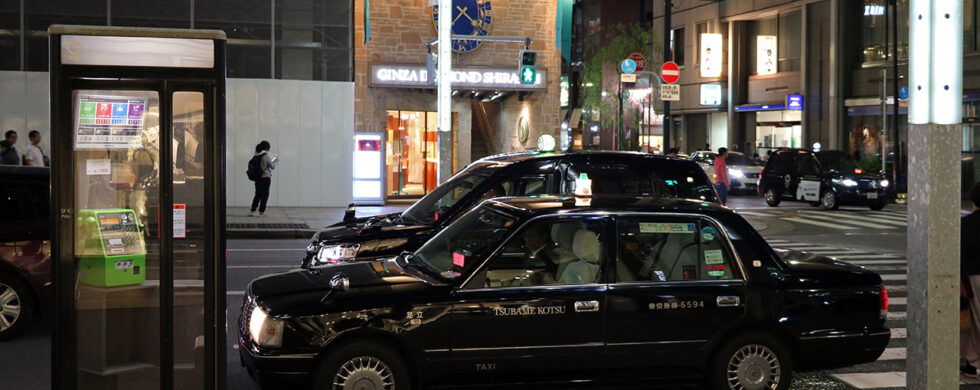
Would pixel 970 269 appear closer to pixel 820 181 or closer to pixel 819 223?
pixel 819 223

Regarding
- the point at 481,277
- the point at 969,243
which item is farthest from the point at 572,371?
the point at 969,243

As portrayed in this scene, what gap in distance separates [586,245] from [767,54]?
1690 inches

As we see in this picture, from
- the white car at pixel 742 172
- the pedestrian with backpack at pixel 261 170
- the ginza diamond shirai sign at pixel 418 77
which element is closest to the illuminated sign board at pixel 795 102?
the white car at pixel 742 172

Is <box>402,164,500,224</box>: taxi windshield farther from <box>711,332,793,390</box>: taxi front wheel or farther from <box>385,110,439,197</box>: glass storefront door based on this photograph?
<box>385,110,439,197</box>: glass storefront door

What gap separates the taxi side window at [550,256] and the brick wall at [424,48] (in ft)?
63.8

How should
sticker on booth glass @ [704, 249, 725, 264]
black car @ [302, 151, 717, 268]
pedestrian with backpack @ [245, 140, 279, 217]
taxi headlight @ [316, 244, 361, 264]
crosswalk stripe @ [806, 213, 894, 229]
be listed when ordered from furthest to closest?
1. crosswalk stripe @ [806, 213, 894, 229]
2. pedestrian with backpack @ [245, 140, 279, 217]
3. black car @ [302, 151, 717, 268]
4. taxi headlight @ [316, 244, 361, 264]
5. sticker on booth glass @ [704, 249, 725, 264]

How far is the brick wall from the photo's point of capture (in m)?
25.9

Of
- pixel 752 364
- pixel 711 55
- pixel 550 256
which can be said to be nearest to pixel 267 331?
pixel 550 256

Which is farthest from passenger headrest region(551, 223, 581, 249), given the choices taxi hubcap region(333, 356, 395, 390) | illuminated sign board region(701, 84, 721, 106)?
illuminated sign board region(701, 84, 721, 106)

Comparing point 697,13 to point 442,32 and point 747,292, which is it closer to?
point 442,32

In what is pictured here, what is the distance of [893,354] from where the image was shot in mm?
8695

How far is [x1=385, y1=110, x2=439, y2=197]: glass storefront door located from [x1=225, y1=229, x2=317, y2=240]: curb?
30.5 ft

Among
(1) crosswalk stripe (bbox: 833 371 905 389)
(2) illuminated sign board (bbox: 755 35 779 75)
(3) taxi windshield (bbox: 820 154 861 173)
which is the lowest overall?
(1) crosswalk stripe (bbox: 833 371 905 389)

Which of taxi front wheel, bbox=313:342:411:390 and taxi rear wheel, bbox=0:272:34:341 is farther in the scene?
taxi rear wheel, bbox=0:272:34:341
